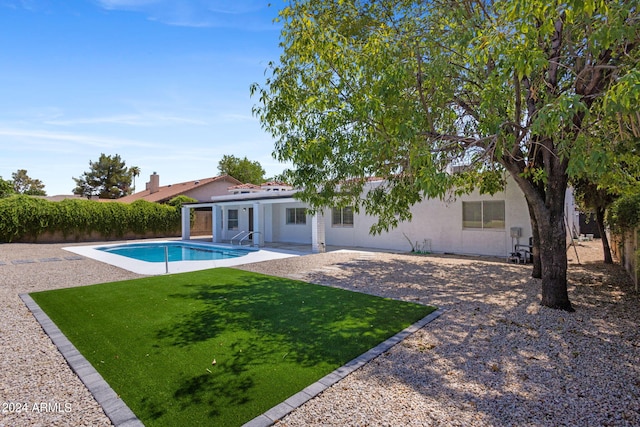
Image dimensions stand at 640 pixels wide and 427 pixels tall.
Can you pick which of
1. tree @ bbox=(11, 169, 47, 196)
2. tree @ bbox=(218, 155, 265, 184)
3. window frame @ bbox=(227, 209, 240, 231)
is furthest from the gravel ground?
tree @ bbox=(11, 169, 47, 196)

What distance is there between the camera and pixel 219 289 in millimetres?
9562

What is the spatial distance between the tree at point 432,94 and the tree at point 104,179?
62.1 m

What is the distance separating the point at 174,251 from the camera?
21.8 meters

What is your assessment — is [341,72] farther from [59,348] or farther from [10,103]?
[10,103]

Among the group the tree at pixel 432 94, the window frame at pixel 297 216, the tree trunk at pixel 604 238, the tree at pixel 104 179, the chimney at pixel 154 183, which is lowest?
the tree trunk at pixel 604 238

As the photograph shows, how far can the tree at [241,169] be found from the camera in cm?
5931

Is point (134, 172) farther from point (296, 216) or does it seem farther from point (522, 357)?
point (522, 357)

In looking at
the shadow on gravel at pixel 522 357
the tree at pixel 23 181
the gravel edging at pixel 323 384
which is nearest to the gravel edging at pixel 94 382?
the gravel edging at pixel 323 384

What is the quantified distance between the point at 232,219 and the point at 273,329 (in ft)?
71.1

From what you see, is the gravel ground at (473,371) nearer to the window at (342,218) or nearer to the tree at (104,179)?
the window at (342,218)

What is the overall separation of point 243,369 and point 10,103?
1583 centimetres

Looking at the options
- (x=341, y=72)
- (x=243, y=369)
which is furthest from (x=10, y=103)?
(x=243, y=369)

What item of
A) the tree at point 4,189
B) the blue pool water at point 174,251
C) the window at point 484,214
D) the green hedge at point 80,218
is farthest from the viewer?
the tree at point 4,189

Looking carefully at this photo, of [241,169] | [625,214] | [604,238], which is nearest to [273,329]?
[625,214]
